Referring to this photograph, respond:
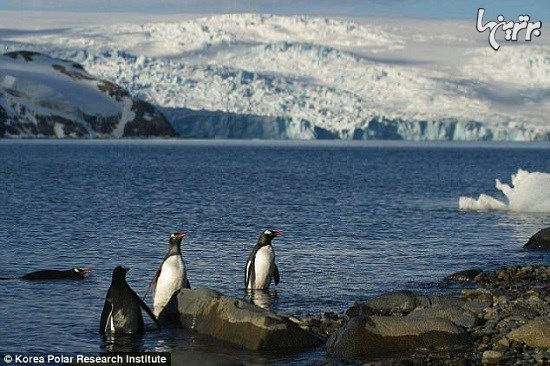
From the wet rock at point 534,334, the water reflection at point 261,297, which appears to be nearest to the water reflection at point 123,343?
the water reflection at point 261,297

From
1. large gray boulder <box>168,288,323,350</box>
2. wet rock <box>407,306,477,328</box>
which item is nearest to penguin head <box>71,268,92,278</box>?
large gray boulder <box>168,288,323,350</box>

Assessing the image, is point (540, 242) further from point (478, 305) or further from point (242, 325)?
point (242, 325)

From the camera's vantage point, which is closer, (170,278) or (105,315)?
(105,315)

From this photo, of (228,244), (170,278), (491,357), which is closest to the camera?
(491,357)

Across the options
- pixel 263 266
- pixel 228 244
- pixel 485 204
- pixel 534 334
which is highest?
pixel 534 334

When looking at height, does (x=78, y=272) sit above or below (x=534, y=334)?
below

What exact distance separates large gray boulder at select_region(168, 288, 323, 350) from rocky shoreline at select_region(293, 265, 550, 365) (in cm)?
60

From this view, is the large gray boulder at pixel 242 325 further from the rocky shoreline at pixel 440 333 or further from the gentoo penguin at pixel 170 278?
the gentoo penguin at pixel 170 278

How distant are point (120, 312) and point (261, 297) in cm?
562

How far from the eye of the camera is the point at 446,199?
6375 cm

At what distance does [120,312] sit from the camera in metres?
19.2

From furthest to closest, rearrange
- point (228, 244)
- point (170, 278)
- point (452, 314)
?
1. point (228, 244)
2. point (170, 278)
3. point (452, 314)

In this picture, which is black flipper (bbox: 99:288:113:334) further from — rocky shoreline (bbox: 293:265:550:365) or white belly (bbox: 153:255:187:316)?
rocky shoreline (bbox: 293:265:550:365)

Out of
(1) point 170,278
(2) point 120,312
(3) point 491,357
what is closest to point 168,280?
(1) point 170,278
